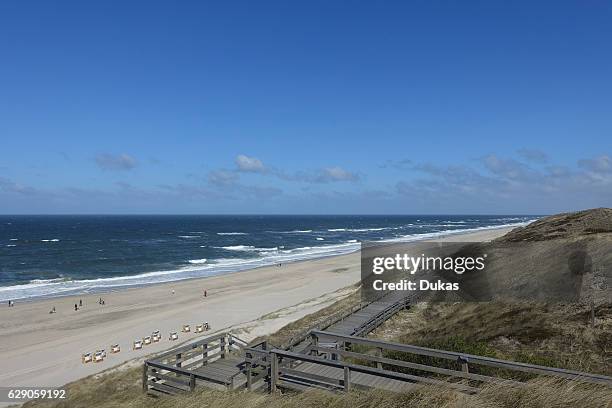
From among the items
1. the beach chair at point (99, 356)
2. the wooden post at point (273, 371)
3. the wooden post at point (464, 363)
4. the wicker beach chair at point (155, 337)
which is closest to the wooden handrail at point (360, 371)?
the wooden post at point (273, 371)

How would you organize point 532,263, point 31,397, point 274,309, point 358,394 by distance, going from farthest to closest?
point 274,309, point 532,263, point 31,397, point 358,394

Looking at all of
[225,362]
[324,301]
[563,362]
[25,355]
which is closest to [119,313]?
[25,355]

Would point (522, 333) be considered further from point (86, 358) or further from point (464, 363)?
point (86, 358)

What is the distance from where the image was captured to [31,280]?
162ft

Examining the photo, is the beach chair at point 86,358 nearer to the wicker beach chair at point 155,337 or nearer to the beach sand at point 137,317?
the beach sand at point 137,317

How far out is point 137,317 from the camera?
30.6 m

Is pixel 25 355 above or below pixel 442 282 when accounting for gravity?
below

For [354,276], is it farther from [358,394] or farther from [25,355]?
[358,394]

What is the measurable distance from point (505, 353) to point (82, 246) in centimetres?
8859

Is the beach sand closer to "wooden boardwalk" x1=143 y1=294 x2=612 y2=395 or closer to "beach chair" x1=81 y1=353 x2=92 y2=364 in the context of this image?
"beach chair" x1=81 y1=353 x2=92 y2=364

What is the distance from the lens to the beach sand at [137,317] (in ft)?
69.4

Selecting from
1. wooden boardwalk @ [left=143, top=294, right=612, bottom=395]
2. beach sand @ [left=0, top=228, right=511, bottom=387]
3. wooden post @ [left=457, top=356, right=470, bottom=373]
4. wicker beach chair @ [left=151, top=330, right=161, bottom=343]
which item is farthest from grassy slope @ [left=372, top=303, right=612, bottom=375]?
wicker beach chair @ [left=151, top=330, right=161, bottom=343]

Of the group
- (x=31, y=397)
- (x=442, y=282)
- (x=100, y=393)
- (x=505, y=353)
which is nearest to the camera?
(x=505, y=353)

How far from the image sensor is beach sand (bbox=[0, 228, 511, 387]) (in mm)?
21141
